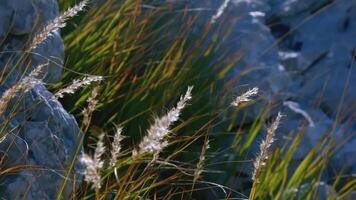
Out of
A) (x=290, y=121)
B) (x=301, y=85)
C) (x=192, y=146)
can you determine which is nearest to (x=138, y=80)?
(x=192, y=146)

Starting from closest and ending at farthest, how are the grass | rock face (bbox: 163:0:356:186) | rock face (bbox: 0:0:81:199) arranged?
rock face (bbox: 0:0:81:199) < the grass < rock face (bbox: 163:0:356:186)

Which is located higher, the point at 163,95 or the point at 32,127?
the point at 32,127

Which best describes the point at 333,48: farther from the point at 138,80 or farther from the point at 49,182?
the point at 49,182

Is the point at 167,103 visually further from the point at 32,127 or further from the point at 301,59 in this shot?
the point at 301,59

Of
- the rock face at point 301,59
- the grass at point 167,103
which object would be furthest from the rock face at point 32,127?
the rock face at point 301,59

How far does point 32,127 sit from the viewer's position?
2.51m

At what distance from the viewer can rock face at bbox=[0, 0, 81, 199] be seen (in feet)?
7.63

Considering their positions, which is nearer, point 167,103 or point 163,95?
point 163,95

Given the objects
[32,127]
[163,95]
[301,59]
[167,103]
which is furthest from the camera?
[301,59]

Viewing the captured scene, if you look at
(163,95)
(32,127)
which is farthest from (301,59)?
(32,127)

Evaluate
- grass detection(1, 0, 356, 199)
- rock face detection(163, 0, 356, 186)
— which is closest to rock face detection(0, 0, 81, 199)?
grass detection(1, 0, 356, 199)

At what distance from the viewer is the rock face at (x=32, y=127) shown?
7.63 ft

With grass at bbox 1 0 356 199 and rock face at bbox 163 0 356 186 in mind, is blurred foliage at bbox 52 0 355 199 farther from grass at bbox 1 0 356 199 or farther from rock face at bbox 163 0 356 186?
rock face at bbox 163 0 356 186

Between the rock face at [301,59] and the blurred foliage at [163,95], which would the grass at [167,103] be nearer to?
the blurred foliage at [163,95]
